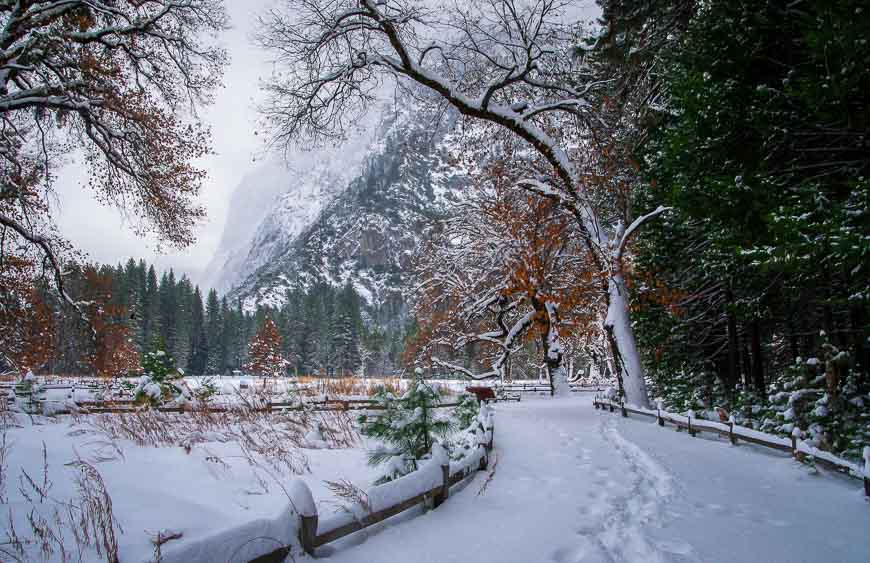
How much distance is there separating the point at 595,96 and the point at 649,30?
2.09 metres

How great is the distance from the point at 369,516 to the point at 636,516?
2599 millimetres

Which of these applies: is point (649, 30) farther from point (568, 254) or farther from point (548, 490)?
point (568, 254)

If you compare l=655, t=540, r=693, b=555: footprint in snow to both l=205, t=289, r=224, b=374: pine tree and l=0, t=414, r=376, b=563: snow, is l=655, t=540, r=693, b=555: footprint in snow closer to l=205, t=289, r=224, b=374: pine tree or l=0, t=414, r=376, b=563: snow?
l=0, t=414, r=376, b=563: snow

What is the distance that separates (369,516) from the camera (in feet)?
11.7

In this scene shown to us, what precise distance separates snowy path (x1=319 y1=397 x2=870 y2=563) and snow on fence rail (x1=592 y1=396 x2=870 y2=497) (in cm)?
20

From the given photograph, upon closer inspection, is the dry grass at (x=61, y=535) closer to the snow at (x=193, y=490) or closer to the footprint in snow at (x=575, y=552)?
the snow at (x=193, y=490)

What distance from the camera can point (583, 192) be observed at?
12.7 m

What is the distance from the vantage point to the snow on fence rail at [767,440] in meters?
5.17

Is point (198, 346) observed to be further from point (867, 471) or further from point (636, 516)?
point (867, 471)

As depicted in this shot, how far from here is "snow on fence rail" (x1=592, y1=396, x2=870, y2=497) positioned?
5172 mm

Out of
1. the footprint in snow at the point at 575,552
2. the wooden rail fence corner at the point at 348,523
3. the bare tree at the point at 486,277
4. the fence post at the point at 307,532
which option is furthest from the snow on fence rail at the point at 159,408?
the bare tree at the point at 486,277

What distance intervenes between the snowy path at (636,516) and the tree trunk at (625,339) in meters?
5.55

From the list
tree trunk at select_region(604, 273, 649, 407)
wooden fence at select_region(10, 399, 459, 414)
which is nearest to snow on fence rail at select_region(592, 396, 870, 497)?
tree trunk at select_region(604, 273, 649, 407)

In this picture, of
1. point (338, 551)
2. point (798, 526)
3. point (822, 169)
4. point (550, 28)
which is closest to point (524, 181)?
point (550, 28)
